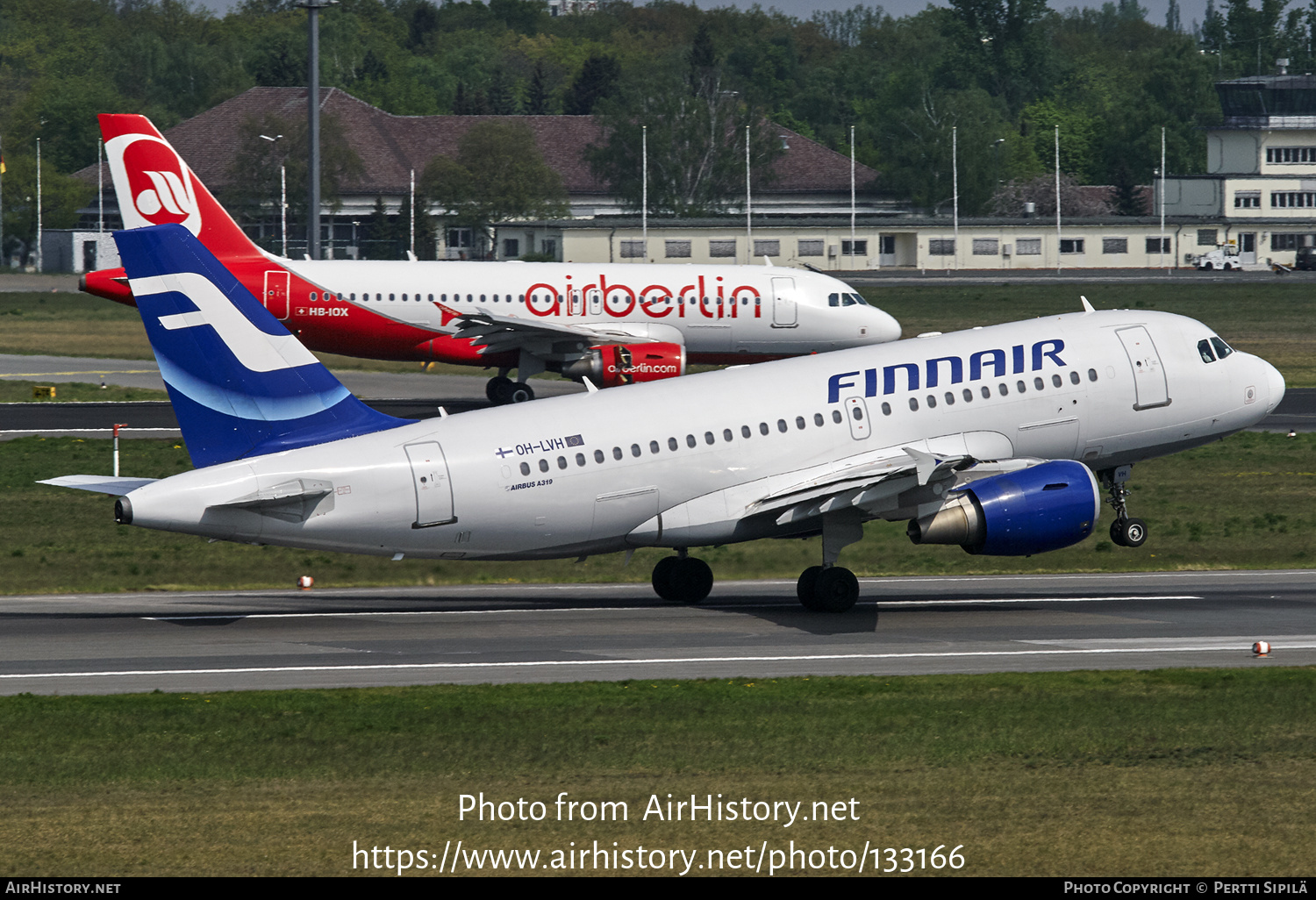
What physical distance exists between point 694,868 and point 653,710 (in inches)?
283

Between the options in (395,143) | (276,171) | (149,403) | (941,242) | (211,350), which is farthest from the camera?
(395,143)

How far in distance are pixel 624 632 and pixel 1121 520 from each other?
35.9 feet

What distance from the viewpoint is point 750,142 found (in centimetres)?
19075

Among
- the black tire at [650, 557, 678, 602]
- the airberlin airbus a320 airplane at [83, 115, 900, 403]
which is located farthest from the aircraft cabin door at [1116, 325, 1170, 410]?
the airberlin airbus a320 airplane at [83, 115, 900, 403]

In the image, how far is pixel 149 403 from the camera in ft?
210

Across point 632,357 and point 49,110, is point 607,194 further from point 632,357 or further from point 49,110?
point 632,357

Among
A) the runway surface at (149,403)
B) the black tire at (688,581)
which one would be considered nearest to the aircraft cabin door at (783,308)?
the runway surface at (149,403)

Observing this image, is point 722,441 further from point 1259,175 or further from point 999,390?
point 1259,175

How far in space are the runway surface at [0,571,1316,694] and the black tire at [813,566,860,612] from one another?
0.37 meters

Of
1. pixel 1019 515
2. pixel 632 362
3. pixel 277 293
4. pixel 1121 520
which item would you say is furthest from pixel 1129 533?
pixel 277 293

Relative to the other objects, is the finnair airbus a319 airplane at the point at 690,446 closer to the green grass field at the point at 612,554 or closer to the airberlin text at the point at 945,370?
the airberlin text at the point at 945,370

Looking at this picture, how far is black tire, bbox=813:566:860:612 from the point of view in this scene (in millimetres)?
31203

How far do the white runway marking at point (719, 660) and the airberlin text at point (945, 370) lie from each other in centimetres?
622

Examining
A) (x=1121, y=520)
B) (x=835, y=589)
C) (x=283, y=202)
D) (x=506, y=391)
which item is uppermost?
(x=283, y=202)
